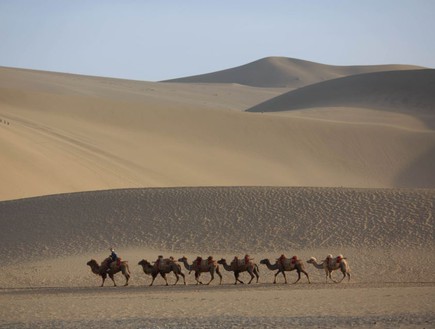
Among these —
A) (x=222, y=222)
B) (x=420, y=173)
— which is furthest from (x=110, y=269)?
(x=420, y=173)

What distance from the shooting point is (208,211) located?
2820 cm

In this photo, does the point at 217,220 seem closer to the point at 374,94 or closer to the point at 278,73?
the point at 374,94

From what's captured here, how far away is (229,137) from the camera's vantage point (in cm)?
5725

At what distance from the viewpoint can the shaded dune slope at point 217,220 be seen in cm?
2569

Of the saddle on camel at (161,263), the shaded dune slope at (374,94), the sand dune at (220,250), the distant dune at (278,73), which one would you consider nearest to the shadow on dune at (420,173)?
the shaded dune slope at (374,94)

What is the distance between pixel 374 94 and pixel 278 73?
305 ft

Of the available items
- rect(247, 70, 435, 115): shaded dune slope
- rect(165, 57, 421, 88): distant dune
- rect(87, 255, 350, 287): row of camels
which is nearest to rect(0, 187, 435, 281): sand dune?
rect(87, 255, 350, 287): row of camels

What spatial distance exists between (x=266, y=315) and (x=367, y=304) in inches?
86.8

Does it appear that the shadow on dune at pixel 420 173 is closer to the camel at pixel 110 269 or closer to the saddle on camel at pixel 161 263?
the saddle on camel at pixel 161 263

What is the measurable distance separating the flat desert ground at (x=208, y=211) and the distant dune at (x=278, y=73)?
318 ft

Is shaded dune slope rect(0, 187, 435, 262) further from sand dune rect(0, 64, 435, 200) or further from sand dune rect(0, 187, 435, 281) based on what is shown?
sand dune rect(0, 64, 435, 200)

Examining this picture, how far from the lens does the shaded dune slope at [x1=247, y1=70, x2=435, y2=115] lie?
75.7 m

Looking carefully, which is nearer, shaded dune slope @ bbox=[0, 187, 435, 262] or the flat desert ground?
the flat desert ground

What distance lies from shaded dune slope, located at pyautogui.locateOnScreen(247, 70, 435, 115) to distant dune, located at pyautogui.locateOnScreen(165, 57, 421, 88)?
67762 millimetres
